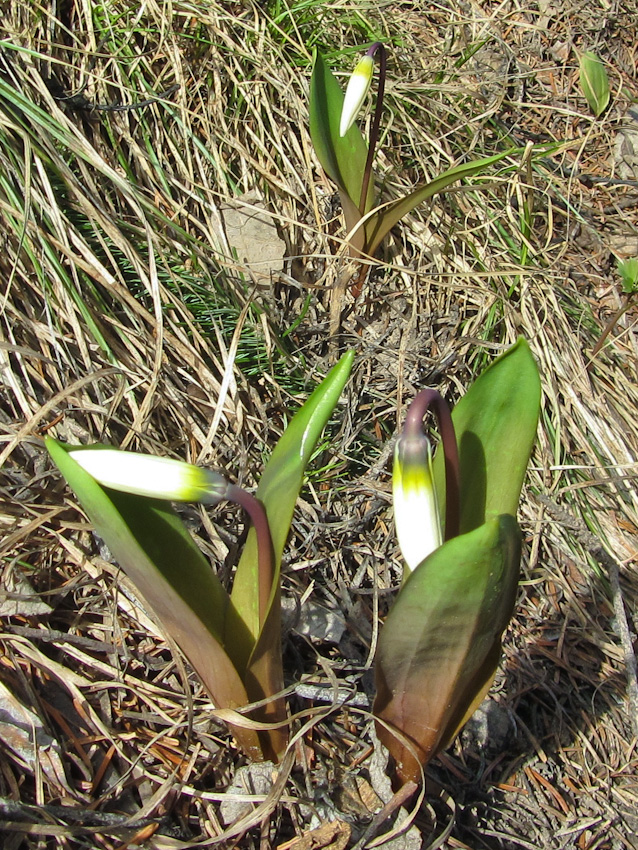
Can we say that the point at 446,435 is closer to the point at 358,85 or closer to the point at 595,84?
the point at 358,85

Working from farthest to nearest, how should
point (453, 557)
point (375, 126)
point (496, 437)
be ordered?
point (375, 126) → point (496, 437) → point (453, 557)

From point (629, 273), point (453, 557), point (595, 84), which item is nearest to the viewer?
point (453, 557)

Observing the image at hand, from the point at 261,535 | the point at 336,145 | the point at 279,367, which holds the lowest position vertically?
the point at 279,367

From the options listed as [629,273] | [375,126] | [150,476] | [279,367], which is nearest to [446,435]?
[150,476]

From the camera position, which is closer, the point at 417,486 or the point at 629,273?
the point at 417,486

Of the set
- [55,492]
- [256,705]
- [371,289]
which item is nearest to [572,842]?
[256,705]

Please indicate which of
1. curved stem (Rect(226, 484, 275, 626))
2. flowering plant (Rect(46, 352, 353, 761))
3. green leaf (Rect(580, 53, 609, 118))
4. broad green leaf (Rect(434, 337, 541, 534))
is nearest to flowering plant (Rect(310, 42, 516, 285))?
green leaf (Rect(580, 53, 609, 118))

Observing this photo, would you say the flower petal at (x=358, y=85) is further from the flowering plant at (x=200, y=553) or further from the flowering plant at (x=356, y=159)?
the flowering plant at (x=200, y=553)

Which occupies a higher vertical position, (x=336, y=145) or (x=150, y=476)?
(x=336, y=145)

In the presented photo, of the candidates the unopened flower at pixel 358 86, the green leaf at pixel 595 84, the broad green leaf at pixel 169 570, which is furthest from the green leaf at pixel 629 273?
the broad green leaf at pixel 169 570
